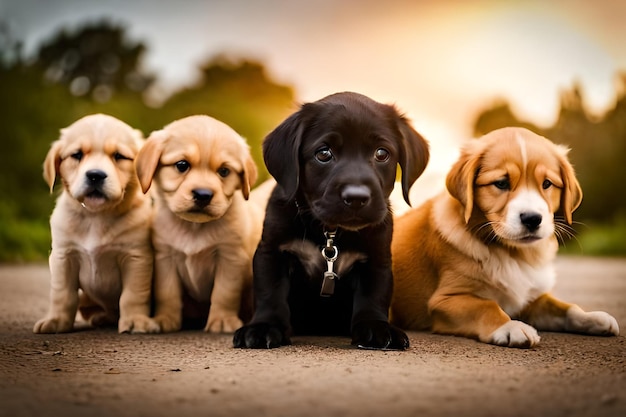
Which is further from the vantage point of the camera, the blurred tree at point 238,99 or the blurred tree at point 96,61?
the blurred tree at point 96,61

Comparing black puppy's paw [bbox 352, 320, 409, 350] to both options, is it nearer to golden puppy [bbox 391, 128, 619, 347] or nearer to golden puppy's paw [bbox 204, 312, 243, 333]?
golden puppy [bbox 391, 128, 619, 347]

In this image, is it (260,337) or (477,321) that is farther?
(477,321)

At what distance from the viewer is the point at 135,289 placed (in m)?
4.52

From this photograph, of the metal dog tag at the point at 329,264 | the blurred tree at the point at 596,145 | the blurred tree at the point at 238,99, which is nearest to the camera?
the metal dog tag at the point at 329,264

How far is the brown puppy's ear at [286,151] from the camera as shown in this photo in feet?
12.5

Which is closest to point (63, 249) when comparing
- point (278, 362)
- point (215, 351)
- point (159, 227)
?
point (159, 227)

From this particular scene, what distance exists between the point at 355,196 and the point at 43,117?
1039 centimetres

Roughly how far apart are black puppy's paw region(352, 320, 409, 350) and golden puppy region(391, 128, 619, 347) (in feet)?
1.88

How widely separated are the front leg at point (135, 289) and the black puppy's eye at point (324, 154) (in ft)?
4.72

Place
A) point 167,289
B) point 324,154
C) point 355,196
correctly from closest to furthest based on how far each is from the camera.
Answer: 1. point 355,196
2. point 324,154
3. point 167,289

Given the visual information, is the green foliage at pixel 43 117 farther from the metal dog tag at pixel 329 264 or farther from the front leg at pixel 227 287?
the metal dog tag at pixel 329 264

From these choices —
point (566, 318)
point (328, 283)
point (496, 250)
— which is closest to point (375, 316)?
point (328, 283)

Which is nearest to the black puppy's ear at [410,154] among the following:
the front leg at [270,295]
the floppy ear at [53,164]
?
the front leg at [270,295]

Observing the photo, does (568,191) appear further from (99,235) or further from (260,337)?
(99,235)
